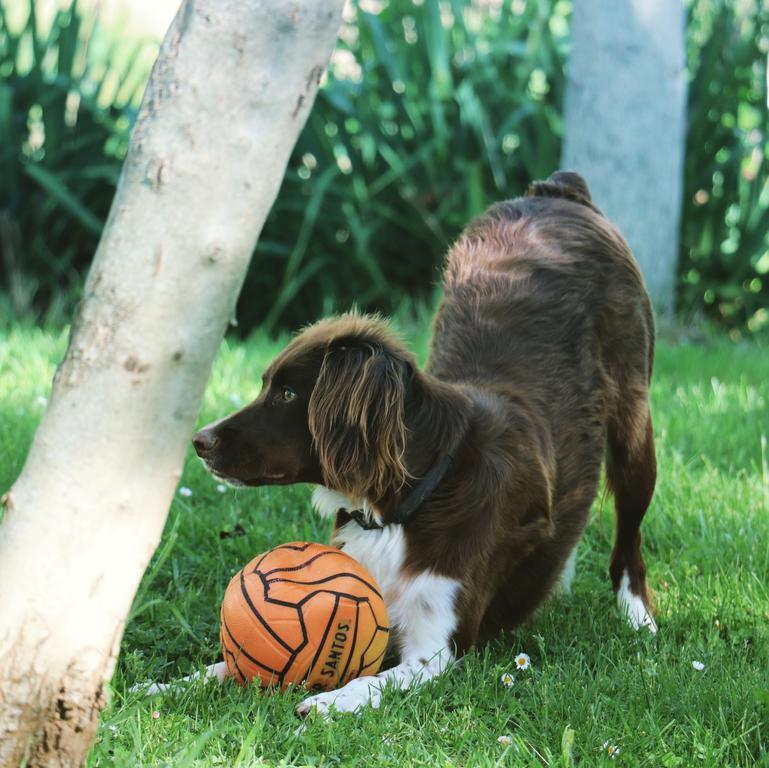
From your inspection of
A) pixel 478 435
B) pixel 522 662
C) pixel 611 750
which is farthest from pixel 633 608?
pixel 611 750

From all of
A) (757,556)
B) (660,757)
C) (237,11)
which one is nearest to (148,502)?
(237,11)

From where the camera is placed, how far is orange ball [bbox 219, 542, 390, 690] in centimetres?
305

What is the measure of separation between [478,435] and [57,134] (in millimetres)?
6094

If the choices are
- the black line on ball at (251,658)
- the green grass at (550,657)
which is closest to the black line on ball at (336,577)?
the black line on ball at (251,658)

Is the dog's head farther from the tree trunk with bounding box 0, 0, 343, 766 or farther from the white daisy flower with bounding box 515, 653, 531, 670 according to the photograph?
the tree trunk with bounding box 0, 0, 343, 766

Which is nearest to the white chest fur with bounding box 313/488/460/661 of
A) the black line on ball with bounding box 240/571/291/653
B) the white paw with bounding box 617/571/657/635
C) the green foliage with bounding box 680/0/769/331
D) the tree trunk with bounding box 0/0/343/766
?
the black line on ball with bounding box 240/571/291/653

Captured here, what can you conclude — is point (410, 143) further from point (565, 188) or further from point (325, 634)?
point (325, 634)

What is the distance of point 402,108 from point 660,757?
21.6ft

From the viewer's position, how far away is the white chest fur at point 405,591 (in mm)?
3322

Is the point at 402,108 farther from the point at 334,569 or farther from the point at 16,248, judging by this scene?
the point at 334,569

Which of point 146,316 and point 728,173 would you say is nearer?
point 146,316

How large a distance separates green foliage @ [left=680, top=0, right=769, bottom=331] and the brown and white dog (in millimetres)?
4557

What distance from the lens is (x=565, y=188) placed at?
14.7 ft

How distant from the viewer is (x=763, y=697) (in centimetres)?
291
